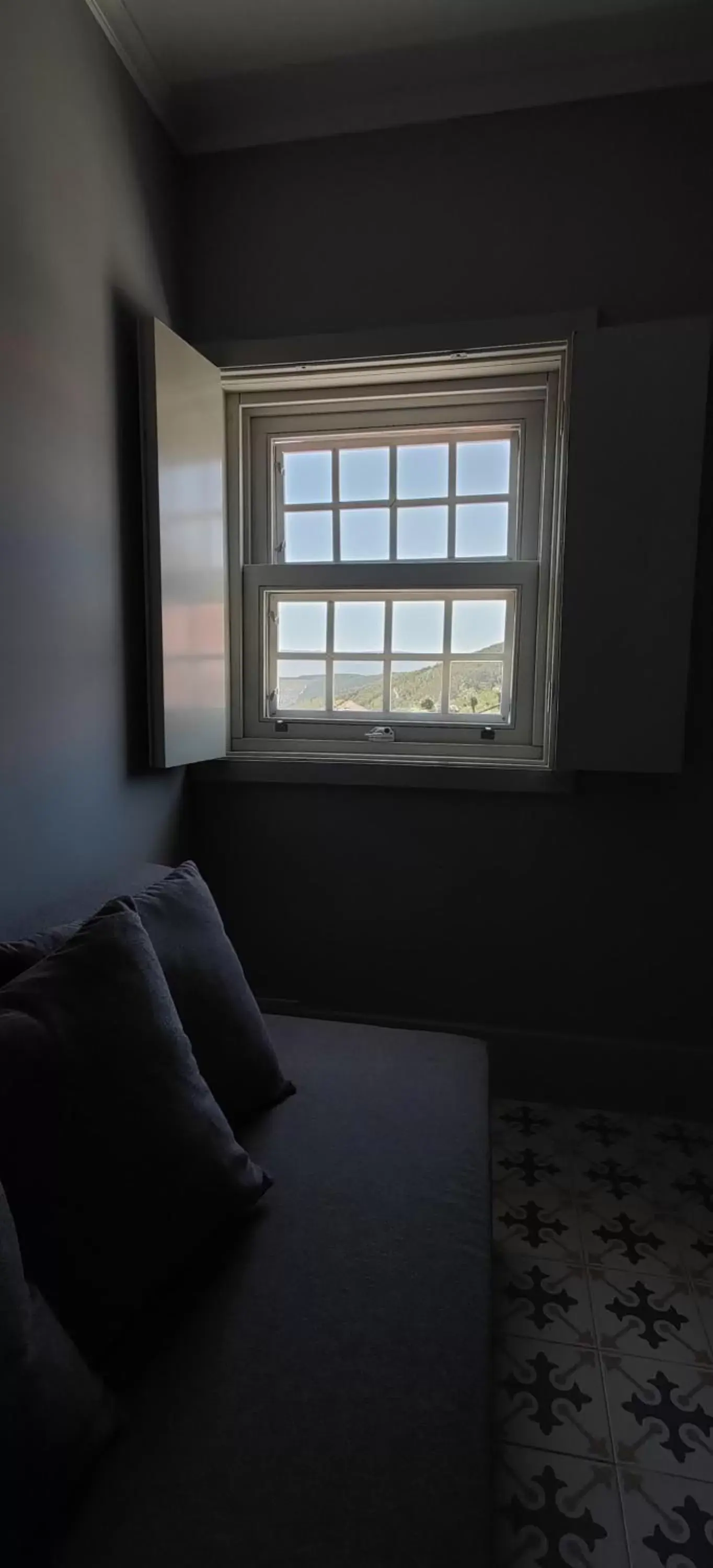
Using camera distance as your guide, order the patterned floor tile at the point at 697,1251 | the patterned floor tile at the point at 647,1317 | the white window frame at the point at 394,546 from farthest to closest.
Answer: the white window frame at the point at 394,546 < the patterned floor tile at the point at 697,1251 < the patterned floor tile at the point at 647,1317

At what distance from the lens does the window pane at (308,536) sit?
8.12 feet

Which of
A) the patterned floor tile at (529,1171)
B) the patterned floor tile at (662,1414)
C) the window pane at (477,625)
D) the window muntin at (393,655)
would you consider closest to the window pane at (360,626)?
the window muntin at (393,655)

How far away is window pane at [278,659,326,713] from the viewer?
8.34ft

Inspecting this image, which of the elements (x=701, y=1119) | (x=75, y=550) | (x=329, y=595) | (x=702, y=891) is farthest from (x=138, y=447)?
(x=701, y=1119)

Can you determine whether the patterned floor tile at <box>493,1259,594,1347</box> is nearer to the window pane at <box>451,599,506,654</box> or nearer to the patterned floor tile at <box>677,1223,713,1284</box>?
the patterned floor tile at <box>677,1223,713,1284</box>

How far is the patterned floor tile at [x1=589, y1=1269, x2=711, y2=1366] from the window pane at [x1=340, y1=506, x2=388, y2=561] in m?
2.02

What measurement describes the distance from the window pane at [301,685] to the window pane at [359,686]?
0.16ft

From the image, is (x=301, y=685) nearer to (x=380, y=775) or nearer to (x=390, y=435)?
(x=380, y=775)

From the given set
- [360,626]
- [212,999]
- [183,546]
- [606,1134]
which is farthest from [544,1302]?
[183,546]

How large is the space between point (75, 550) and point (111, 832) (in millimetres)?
702

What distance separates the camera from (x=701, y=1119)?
2.22 meters

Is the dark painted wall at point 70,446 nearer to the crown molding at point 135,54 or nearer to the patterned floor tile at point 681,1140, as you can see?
the crown molding at point 135,54

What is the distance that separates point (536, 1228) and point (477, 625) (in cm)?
167

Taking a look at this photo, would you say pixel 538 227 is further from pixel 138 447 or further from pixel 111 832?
pixel 111 832
